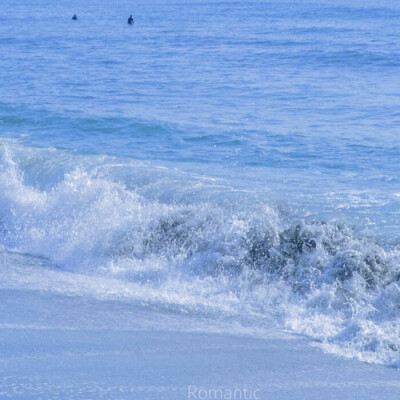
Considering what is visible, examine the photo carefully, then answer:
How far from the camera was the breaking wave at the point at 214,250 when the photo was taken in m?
6.19

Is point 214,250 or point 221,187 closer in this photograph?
point 214,250

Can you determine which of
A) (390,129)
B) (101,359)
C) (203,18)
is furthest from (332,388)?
(203,18)

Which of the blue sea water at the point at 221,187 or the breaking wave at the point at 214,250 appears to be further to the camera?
the blue sea water at the point at 221,187

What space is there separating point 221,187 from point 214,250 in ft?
6.89

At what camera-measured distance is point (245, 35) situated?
2922 cm

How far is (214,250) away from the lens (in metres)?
7.60

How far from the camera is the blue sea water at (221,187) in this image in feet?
21.8

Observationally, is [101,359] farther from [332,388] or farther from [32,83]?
[32,83]

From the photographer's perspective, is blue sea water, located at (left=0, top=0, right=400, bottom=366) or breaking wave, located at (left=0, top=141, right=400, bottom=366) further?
blue sea water, located at (left=0, top=0, right=400, bottom=366)

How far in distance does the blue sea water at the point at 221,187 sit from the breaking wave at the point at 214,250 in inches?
0.8

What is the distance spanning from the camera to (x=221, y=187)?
31.4ft

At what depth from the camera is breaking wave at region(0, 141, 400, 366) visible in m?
6.19

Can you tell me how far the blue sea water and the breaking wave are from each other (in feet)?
0.07

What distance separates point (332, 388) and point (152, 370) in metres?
1.25
